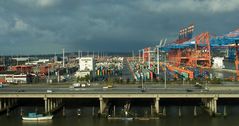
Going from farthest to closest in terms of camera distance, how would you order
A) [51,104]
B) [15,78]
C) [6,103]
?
[15,78], [6,103], [51,104]

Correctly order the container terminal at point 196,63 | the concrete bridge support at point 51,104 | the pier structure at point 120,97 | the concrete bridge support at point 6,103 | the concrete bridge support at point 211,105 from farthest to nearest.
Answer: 1. the container terminal at point 196,63
2. the concrete bridge support at point 6,103
3. the concrete bridge support at point 51,104
4. the pier structure at point 120,97
5. the concrete bridge support at point 211,105

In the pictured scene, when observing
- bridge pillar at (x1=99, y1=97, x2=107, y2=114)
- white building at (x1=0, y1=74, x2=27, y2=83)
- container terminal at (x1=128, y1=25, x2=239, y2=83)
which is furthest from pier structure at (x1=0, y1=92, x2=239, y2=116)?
white building at (x1=0, y1=74, x2=27, y2=83)

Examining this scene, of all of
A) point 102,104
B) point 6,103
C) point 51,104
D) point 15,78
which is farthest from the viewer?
point 15,78

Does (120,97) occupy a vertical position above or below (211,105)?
above

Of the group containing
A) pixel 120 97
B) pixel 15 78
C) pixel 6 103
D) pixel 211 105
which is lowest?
pixel 6 103

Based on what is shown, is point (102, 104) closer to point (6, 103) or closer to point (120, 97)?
point (120, 97)

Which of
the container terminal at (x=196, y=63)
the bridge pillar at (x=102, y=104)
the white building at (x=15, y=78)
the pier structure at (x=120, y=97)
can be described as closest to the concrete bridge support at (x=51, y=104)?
the pier structure at (x=120, y=97)

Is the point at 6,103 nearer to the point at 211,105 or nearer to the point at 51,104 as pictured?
the point at 51,104

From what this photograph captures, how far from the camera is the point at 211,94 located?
2997 centimetres

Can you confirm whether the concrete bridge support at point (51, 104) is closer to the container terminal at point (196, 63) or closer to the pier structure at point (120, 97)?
the pier structure at point (120, 97)

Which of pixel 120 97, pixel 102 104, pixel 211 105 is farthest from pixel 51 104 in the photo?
pixel 211 105

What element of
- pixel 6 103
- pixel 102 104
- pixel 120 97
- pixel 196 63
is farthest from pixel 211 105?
pixel 196 63

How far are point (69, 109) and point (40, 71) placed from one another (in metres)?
46.0

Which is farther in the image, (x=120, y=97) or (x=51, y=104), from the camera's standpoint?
(x=51, y=104)
